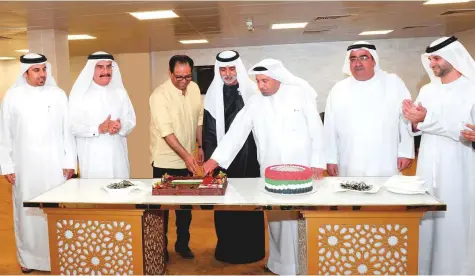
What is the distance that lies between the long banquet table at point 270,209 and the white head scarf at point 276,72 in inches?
36.3

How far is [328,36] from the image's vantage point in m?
8.60

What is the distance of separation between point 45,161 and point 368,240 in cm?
278

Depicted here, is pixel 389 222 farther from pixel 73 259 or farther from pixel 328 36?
pixel 328 36

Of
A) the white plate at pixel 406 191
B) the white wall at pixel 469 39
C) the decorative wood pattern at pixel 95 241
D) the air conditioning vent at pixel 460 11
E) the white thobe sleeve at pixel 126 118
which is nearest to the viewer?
the white plate at pixel 406 191

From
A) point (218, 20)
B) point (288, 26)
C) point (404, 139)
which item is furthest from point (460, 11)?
point (404, 139)

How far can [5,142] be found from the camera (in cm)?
372

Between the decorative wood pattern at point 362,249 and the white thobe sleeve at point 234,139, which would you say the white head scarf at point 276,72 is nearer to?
the white thobe sleeve at point 234,139

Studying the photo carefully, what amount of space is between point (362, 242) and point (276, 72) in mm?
1439

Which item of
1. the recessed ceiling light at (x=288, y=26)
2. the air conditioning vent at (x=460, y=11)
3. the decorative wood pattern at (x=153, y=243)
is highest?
the air conditioning vent at (x=460, y=11)

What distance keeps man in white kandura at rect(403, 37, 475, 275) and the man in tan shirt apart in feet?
6.43

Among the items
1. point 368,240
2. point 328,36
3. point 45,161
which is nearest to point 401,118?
point 368,240

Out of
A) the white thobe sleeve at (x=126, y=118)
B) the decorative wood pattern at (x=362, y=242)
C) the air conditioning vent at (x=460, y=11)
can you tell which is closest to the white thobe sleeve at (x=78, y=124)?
the white thobe sleeve at (x=126, y=118)

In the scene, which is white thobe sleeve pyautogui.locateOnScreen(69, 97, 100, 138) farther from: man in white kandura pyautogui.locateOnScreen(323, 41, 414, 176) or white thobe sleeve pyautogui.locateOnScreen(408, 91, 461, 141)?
white thobe sleeve pyautogui.locateOnScreen(408, 91, 461, 141)

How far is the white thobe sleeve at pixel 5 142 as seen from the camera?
146 inches
